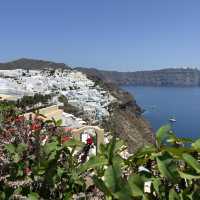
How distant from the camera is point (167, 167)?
1.27 m

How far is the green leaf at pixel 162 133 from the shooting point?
139cm

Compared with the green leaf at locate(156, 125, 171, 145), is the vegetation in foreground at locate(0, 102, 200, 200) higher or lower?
lower

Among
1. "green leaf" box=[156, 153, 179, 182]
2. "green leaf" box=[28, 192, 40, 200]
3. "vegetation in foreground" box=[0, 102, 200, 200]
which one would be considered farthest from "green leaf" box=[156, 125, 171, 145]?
"green leaf" box=[28, 192, 40, 200]

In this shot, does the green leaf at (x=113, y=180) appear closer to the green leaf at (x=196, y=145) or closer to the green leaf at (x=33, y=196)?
the green leaf at (x=196, y=145)

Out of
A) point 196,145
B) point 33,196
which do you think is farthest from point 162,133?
point 33,196

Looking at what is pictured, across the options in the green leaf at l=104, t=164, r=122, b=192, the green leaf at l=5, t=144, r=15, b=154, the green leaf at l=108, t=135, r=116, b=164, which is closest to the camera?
the green leaf at l=104, t=164, r=122, b=192

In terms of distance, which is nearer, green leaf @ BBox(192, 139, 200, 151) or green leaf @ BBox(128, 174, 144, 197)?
green leaf @ BBox(128, 174, 144, 197)

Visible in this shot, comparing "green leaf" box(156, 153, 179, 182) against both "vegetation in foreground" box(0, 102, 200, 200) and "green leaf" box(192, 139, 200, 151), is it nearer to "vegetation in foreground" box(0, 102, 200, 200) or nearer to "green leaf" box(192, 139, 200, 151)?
"vegetation in foreground" box(0, 102, 200, 200)

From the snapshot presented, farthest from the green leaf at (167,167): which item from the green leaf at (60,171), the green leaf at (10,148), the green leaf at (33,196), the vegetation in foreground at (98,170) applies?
the green leaf at (10,148)

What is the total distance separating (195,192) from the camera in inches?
52.9

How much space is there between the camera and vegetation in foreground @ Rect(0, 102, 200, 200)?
1.29 metres

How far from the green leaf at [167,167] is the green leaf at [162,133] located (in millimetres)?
102

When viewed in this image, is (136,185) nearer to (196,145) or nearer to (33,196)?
(196,145)

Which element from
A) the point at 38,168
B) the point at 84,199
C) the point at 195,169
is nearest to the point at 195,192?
the point at 195,169
